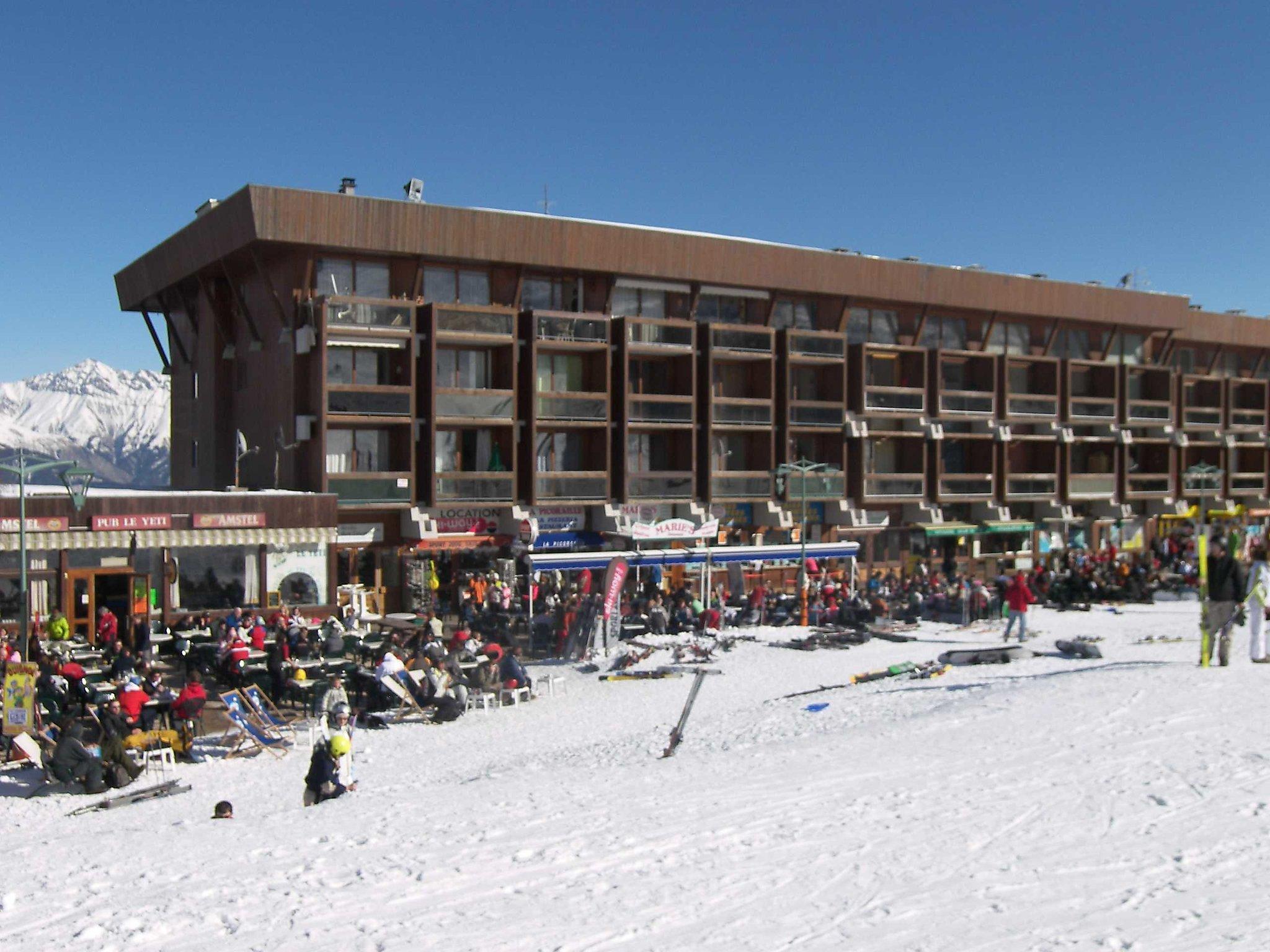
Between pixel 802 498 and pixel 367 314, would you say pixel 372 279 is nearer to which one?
pixel 367 314

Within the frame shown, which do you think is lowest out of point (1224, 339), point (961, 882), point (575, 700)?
point (575, 700)

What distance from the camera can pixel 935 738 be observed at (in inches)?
536

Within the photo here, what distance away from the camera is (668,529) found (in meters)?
35.2

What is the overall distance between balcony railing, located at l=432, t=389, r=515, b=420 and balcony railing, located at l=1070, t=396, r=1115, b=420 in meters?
25.5

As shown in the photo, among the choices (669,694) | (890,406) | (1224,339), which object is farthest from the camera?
(1224,339)

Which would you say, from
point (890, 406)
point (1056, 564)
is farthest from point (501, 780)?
point (1056, 564)

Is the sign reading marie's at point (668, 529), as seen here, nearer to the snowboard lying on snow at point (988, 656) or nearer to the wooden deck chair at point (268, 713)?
the snowboard lying on snow at point (988, 656)

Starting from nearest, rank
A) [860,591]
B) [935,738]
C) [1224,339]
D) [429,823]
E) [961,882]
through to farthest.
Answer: [961,882]
[429,823]
[935,738]
[860,591]
[1224,339]

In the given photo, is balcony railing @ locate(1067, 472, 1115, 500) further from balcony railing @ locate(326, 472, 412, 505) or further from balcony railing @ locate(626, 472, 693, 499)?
balcony railing @ locate(326, 472, 412, 505)

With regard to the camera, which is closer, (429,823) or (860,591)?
(429,823)

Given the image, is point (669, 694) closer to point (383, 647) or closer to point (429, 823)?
point (383, 647)

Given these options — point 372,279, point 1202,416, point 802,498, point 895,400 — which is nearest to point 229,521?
point 372,279

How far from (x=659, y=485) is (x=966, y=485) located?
14.1 meters

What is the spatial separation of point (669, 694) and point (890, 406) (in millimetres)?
24816
